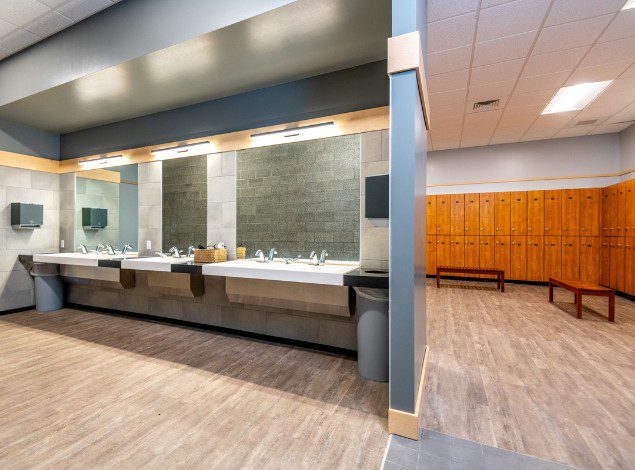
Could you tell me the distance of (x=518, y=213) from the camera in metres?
6.88

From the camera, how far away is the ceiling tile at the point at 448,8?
2.74 m

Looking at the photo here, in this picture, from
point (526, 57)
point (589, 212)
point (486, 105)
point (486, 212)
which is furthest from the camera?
point (486, 212)

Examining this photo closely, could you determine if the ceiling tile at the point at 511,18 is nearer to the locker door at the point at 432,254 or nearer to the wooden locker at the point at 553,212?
the wooden locker at the point at 553,212

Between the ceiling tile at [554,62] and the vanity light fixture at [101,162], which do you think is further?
the vanity light fixture at [101,162]

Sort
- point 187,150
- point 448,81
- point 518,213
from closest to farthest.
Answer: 1. point 187,150
2. point 448,81
3. point 518,213

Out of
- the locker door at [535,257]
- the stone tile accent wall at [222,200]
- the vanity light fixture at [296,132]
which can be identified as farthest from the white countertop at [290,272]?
the locker door at [535,257]

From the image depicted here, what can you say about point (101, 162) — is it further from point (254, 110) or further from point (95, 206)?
point (254, 110)

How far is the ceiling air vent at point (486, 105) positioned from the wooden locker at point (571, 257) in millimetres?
3658

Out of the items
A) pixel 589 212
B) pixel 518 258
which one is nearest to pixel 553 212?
pixel 589 212

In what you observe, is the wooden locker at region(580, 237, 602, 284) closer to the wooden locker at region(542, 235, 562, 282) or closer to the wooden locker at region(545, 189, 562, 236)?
the wooden locker at region(542, 235, 562, 282)

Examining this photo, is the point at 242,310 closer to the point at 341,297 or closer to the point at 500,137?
the point at 341,297

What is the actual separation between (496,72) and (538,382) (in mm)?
3675

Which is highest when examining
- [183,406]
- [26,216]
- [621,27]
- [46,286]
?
[621,27]

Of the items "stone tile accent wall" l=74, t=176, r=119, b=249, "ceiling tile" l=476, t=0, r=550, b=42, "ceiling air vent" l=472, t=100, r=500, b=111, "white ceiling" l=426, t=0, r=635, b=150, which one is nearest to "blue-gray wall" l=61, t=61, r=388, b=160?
"stone tile accent wall" l=74, t=176, r=119, b=249
